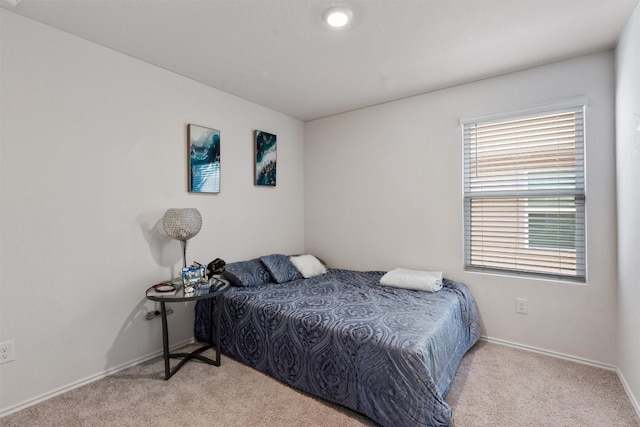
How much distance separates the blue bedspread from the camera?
1.61m

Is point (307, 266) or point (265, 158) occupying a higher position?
point (265, 158)

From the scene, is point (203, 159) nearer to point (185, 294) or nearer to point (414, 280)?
point (185, 294)

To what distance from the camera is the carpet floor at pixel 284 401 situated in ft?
5.75

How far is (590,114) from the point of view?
7.61ft

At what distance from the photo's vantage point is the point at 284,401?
1.94 meters

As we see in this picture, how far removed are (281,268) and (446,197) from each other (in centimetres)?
179

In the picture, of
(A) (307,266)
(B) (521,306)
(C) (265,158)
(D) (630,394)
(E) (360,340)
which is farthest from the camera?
(C) (265,158)

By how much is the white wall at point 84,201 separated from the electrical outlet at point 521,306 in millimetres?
2793

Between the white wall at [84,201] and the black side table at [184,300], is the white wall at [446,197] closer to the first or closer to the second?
the white wall at [84,201]

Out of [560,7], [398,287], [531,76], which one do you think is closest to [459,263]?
[398,287]

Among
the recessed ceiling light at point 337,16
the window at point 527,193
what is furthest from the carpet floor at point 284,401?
the recessed ceiling light at point 337,16

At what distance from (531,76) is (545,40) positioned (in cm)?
44

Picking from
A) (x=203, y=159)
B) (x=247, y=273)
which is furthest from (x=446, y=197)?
(x=203, y=159)

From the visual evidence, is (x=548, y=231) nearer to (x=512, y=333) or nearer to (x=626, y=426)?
(x=512, y=333)
